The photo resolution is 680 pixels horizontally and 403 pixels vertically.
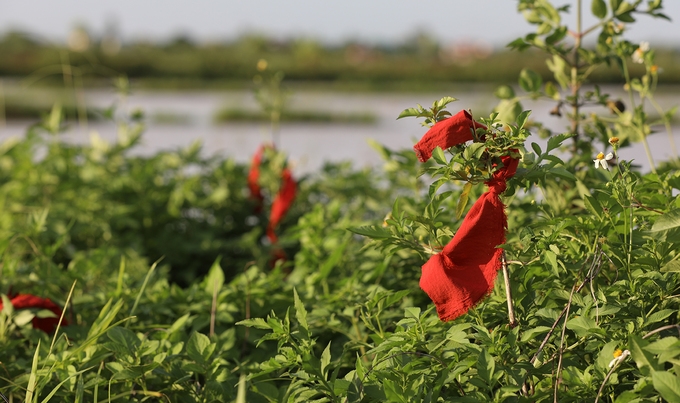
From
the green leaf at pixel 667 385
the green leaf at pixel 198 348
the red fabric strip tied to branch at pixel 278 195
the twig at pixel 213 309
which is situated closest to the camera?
the green leaf at pixel 667 385

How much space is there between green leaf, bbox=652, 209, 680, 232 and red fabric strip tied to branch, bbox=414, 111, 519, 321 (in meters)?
0.21

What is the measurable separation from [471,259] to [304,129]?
659cm

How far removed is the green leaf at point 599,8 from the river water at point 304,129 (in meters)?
1.47

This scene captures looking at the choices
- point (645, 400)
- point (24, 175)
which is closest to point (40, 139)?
point (24, 175)

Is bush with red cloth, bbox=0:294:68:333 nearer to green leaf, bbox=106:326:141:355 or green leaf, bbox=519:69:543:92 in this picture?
green leaf, bbox=106:326:141:355

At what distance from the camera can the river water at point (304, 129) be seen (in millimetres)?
5145

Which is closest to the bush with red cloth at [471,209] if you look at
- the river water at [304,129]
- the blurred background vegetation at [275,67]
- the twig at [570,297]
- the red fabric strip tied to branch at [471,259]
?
the red fabric strip tied to branch at [471,259]

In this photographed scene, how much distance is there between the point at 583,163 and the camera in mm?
1667

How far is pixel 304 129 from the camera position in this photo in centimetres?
774

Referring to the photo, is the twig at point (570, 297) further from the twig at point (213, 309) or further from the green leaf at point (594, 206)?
the twig at point (213, 309)

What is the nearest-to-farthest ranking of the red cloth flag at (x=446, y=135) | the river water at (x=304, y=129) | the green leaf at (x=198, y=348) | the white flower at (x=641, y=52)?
the red cloth flag at (x=446, y=135)
the green leaf at (x=198, y=348)
the white flower at (x=641, y=52)
the river water at (x=304, y=129)

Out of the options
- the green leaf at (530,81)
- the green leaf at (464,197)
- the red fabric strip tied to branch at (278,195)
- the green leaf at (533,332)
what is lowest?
the red fabric strip tied to branch at (278,195)

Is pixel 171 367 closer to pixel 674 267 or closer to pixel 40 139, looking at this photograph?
pixel 674 267

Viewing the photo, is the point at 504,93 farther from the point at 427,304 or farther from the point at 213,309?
the point at 213,309
